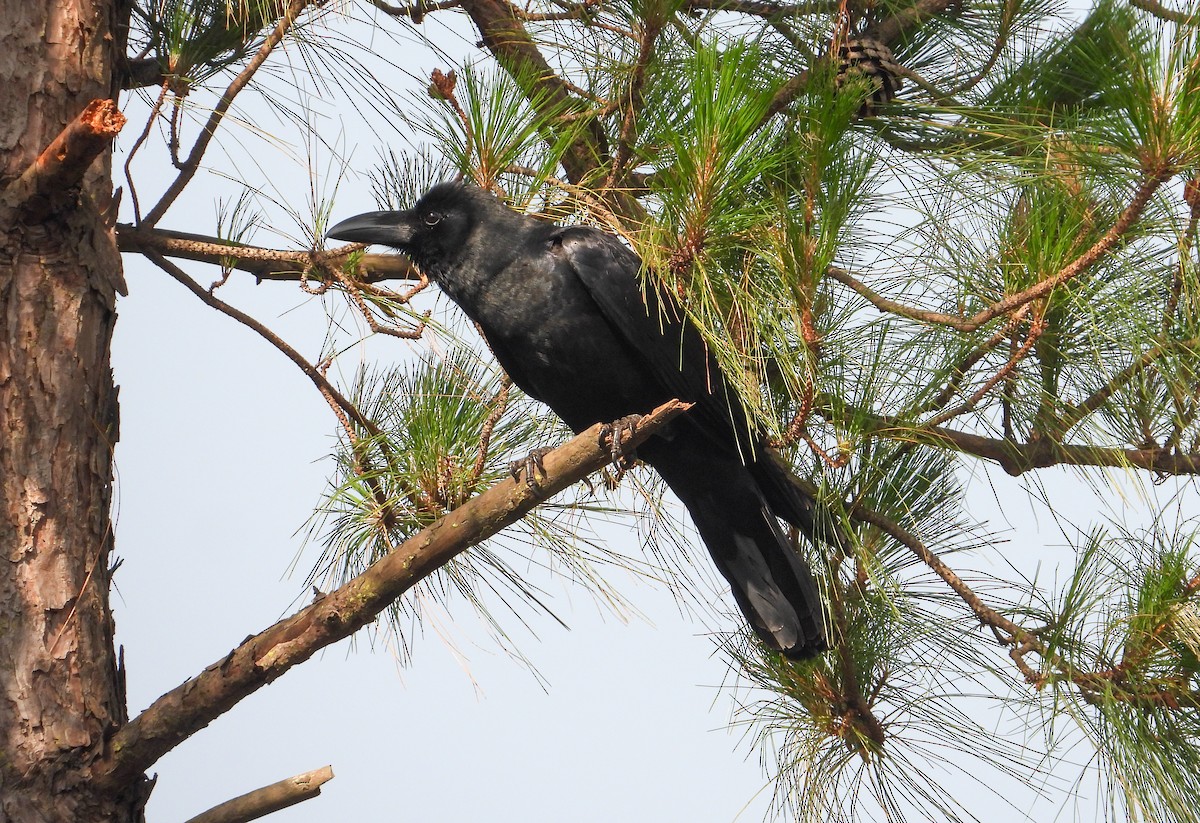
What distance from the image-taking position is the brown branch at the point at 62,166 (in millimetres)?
2006

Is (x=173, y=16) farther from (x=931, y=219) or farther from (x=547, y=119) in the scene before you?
(x=931, y=219)

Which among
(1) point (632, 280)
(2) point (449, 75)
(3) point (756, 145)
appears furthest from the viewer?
(1) point (632, 280)

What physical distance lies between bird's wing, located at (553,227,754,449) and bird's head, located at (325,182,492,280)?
0.26m

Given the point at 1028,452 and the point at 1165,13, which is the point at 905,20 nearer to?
the point at 1165,13

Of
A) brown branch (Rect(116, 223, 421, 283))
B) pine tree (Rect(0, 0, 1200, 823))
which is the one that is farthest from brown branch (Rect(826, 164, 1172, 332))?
brown branch (Rect(116, 223, 421, 283))

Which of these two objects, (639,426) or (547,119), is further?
(547,119)

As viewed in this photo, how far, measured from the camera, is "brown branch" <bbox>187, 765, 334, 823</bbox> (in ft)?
6.89

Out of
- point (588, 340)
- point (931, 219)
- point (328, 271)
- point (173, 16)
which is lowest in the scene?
point (931, 219)

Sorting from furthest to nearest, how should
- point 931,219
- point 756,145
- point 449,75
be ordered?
point 449,75
point 931,219
point 756,145

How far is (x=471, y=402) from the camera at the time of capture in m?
2.59

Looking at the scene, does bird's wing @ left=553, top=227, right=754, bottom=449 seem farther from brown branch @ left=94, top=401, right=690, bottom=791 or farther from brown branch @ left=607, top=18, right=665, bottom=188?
brown branch @ left=94, top=401, right=690, bottom=791

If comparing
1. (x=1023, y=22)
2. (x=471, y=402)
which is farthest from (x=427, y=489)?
(x=1023, y=22)

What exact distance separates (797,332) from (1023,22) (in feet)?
4.22

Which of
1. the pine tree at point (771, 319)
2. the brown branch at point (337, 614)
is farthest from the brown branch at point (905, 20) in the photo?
the brown branch at point (337, 614)
